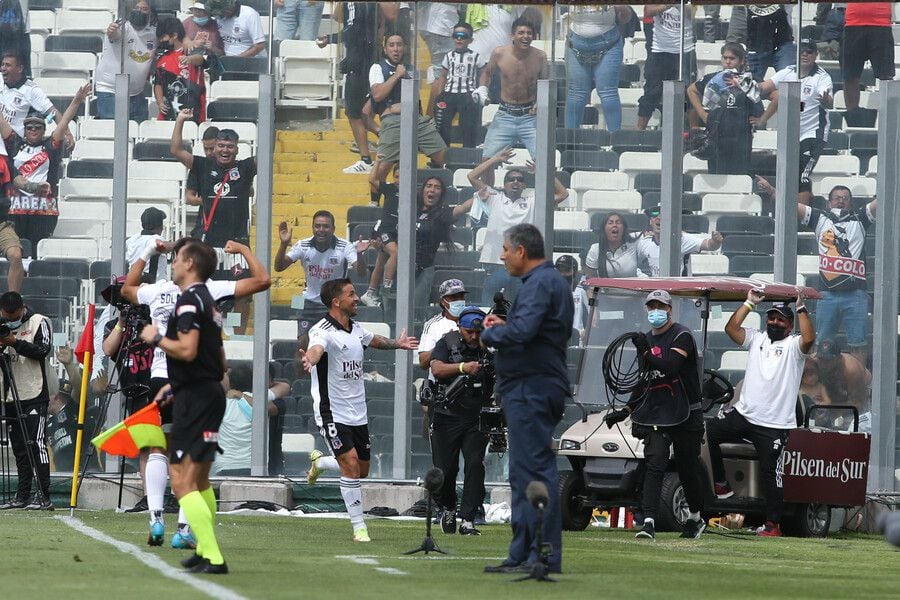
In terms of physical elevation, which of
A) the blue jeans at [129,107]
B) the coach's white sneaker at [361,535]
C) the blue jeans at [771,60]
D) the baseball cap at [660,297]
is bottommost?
the coach's white sneaker at [361,535]

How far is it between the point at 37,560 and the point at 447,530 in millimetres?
4094

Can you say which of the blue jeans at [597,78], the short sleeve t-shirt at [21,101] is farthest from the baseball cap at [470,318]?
the short sleeve t-shirt at [21,101]

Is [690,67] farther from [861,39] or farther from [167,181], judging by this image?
[167,181]

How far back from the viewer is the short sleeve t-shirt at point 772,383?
14516 millimetres

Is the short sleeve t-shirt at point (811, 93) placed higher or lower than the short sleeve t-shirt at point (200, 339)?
higher

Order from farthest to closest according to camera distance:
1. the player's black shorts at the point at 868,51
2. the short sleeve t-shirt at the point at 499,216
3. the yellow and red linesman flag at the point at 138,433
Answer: the player's black shorts at the point at 868,51 → the short sleeve t-shirt at the point at 499,216 → the yellow and red linesman flag at the point at 138,433

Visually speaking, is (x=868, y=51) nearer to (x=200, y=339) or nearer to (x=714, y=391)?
(x=714, y=391)

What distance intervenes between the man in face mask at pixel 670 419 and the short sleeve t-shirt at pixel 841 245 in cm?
440

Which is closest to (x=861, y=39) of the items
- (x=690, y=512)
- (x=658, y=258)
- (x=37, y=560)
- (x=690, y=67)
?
(x=690, y=67)

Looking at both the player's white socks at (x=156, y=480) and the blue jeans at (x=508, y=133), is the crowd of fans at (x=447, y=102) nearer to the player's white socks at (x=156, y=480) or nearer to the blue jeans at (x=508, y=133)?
the blue jeans at (x=508, y=133)

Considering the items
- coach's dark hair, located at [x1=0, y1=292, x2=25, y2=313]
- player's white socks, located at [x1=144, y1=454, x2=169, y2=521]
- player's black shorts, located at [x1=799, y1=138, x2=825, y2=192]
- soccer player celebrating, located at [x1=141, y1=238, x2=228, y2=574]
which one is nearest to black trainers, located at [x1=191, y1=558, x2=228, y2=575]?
soccer player celebrating, located at [x1=141, y1=238, x2=228, y2=574]

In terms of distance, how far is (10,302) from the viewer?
15312 mm

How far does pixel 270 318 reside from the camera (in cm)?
1741

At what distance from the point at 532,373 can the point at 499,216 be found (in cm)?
869
